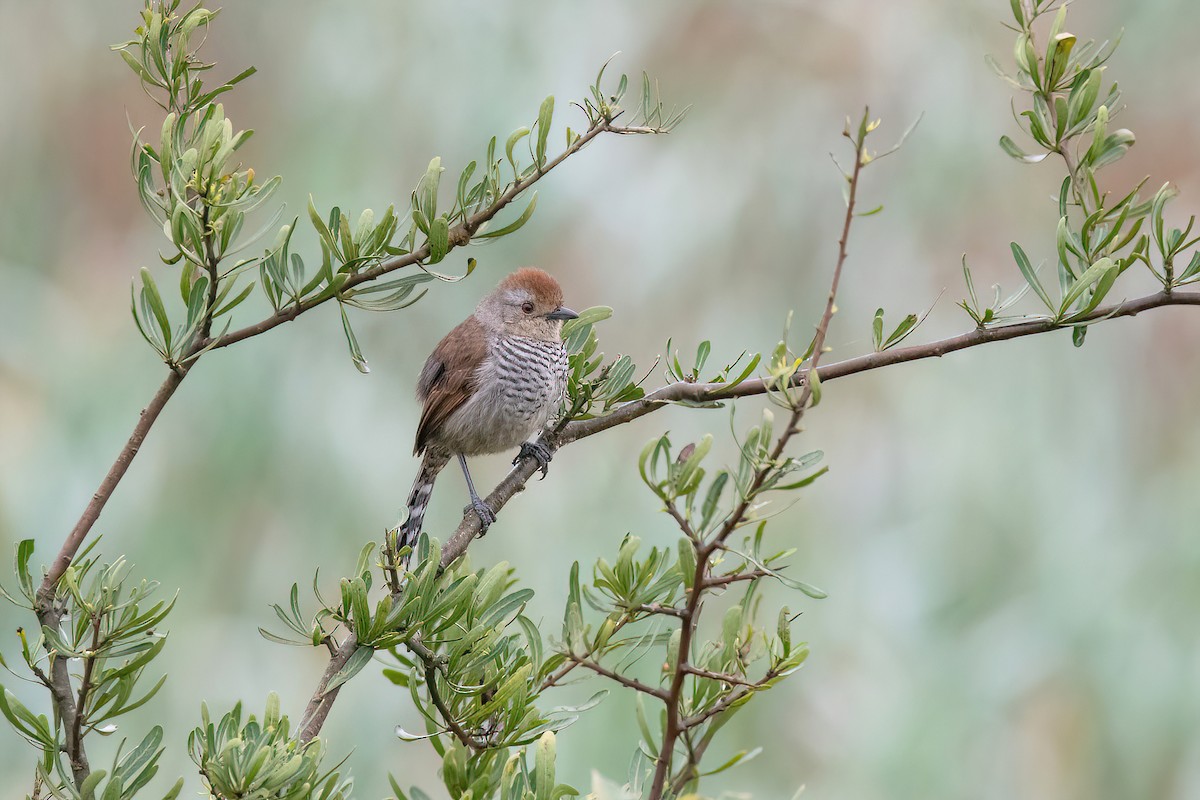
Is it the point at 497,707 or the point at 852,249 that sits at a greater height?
the point at 852,249

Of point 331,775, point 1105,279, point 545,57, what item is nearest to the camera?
point 331,775

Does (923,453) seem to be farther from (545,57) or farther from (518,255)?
(545,57)

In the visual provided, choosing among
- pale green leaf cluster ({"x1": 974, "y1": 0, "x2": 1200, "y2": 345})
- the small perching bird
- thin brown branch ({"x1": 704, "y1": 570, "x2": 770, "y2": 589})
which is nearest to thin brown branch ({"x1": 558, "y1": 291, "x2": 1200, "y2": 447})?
pale green leaf cluster ({"x1": 974, "y1": 0, "x2": 1200, "y2": 345})

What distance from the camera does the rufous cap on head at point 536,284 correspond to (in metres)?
3.02

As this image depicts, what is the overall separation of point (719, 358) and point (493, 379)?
41.6 inches

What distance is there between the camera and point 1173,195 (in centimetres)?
98

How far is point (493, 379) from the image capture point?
9.71ft

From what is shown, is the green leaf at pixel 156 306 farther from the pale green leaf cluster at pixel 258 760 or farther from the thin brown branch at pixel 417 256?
the pale green leaf cluster at pixel 258 760

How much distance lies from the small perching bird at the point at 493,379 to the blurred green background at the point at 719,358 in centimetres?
70

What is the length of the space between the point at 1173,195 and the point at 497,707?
2.26 ft

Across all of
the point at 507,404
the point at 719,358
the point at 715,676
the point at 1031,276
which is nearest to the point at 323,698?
the point at 715,676

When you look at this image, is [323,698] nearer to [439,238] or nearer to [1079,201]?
[439,238]

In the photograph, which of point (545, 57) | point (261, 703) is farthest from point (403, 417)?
point (545, 57)

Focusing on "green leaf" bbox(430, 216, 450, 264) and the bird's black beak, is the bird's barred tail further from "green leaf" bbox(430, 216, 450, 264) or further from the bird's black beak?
"green leaf" bbox(430, 216, 450, 264)
